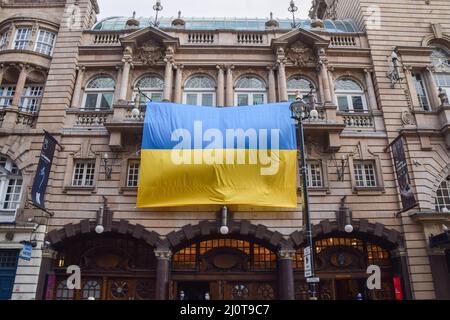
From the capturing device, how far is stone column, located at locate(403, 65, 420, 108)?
67.2ft

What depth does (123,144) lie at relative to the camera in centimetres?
1920

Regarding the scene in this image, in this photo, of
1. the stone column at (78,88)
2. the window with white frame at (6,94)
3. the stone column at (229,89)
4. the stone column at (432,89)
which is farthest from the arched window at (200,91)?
the stone column at (432,89)

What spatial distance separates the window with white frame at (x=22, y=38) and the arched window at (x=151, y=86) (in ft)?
24.8

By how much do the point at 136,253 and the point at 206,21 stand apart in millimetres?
16711

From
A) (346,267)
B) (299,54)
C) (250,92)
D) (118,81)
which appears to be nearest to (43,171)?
(118,81)

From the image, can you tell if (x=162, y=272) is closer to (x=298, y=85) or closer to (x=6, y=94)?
(x=298, y=85)

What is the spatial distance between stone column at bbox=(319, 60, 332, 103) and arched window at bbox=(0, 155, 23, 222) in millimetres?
17641

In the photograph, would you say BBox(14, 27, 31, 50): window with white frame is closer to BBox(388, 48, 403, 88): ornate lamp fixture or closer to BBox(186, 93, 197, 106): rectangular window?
BBox(186, 93, 197, 106): rectangular window

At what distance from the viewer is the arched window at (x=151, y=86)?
2119 cm

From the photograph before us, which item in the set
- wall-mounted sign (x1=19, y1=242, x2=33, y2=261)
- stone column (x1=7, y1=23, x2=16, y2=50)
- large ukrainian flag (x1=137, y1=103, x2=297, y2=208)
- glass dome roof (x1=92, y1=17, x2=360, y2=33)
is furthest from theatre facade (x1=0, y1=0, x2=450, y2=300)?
glass dome roof (x1=92, y1=17, x2=360, y2=33)

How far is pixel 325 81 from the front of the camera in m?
20.6

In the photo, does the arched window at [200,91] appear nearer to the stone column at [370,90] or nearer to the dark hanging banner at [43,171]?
the dark hanging banner at [43,171]
